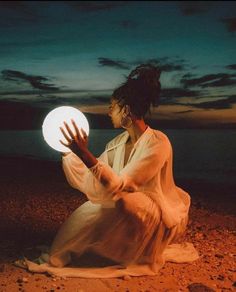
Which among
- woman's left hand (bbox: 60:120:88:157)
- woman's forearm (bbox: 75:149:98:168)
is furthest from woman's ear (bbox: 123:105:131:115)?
woman's forearm (bbox: 75:149:98:168)

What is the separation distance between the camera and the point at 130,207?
13.7 ft

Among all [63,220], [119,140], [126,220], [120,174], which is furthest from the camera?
[63,220]

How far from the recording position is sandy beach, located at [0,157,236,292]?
13.4 feet

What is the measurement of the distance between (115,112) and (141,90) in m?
0.32

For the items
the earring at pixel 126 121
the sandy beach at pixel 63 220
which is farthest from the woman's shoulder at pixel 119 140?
the sandy beach at pixel 63 220

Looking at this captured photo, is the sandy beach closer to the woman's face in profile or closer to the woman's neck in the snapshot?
the woman's neck

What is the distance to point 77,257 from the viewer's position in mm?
4559

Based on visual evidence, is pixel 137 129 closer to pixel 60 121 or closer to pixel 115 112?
pixel 115 112

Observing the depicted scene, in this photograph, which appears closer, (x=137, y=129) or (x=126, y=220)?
(x=126, y=220)

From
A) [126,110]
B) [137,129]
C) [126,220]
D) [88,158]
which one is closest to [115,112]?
[126,110]

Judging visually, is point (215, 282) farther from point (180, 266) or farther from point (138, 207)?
point (138, 207)

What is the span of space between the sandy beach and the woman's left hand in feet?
3.97

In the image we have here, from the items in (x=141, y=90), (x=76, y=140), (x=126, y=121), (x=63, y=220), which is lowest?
(x=63, y=220)

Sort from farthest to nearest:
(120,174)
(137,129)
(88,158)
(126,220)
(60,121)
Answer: (137,129), (126,220), (120,174), (60,121), (88,158)
